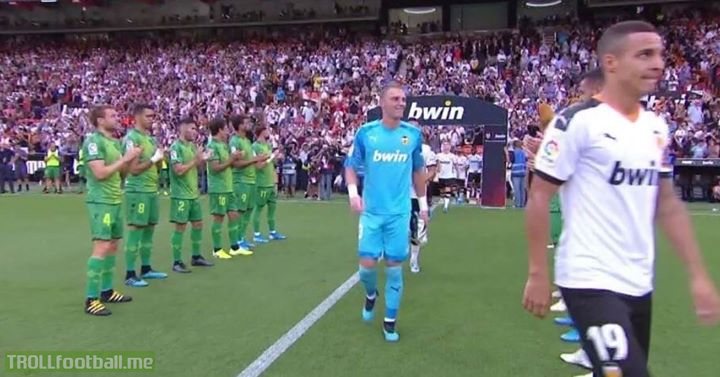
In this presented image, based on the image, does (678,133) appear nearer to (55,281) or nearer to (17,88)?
(55,281)

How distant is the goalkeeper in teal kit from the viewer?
6055mm

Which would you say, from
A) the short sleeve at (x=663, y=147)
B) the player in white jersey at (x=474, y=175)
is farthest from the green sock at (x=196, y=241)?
the player in white jersey at (x=474, y=175)

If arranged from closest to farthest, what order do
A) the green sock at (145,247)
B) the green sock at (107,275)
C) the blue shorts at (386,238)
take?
the blue shorts at (386,238), the green sock at (107,275), the green sock at (145,247)

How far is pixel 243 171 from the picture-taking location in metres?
11.3

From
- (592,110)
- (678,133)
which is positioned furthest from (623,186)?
(678,133)

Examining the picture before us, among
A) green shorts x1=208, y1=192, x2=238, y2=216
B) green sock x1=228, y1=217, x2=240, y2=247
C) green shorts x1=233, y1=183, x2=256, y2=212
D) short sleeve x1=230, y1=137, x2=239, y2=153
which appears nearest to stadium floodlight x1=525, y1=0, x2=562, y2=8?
green shorts x1=233, y1=183, x2=256, y2=212

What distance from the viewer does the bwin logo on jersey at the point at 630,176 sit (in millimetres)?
2869

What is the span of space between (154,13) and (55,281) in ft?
119

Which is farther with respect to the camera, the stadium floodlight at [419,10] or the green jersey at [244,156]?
the stadium floodlight at [419,10]

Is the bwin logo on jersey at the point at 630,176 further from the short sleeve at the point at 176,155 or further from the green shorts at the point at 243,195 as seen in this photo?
the green shorts at the point at 243,195

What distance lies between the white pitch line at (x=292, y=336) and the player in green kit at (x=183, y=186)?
2.59 m

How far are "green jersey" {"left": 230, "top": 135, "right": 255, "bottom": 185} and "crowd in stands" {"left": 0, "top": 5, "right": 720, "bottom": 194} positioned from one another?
10.1 metres

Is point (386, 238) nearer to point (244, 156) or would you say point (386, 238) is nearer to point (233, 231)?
point (233, 231)

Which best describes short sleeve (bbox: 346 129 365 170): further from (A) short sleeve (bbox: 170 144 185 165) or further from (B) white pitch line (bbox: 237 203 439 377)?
(A) short sleeve (bbox: 170 144 185 165)
